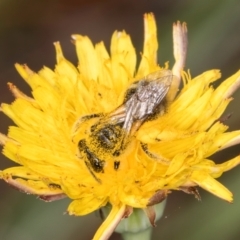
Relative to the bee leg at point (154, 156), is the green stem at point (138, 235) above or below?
below

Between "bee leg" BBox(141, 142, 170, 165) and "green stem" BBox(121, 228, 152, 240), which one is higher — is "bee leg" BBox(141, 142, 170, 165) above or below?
above

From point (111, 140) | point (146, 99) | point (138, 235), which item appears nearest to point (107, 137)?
point (111, 140)

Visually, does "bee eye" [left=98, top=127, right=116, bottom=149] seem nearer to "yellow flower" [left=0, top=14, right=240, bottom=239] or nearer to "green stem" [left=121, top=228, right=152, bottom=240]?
"yellow flower" [left=0, top=14, right=240, bottom=239]

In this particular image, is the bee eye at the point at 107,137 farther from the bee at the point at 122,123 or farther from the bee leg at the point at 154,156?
the bee leg at the point at 154,156

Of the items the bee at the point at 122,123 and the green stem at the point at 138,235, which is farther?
the green stem at the point at 138,235

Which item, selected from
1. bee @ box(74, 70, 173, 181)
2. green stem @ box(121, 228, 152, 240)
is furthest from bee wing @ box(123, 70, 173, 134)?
green stem @ box(121, 228, 152, 240)

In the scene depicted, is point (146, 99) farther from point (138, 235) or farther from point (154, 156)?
point (138, 235)

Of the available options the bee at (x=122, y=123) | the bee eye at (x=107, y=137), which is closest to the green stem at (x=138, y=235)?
the bee at (x=122, y=123)
